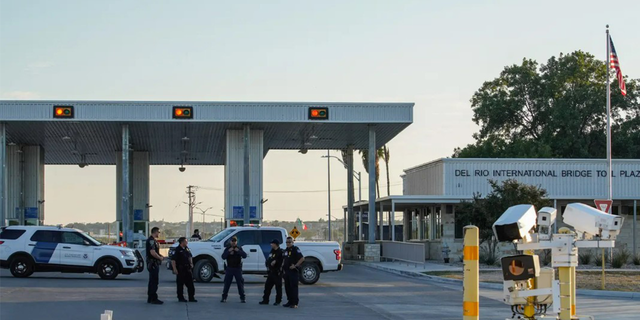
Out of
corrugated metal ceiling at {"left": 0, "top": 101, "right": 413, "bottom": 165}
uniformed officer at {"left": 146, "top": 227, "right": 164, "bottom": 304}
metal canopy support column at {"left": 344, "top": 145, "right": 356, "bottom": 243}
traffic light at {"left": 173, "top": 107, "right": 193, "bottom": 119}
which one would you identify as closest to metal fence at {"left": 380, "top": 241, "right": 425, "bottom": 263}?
corrugated metal ceiling at {"left": 0, "top": 101, "right": 413, "bottom": 165}

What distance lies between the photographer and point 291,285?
20250 mm

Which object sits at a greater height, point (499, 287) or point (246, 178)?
point (246, 178)

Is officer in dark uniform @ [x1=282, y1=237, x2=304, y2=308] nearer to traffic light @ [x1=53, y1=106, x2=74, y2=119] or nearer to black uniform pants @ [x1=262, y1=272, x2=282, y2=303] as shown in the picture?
black uniform pants @ [x1=262, y1=272, x2=282, y2=303]

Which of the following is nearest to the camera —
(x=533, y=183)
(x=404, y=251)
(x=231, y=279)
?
(x=231, y=279)

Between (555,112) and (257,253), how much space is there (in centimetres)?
4773

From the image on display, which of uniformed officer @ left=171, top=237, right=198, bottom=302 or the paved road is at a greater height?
uniformed officer @ left=171, top=237, right=198, bottom=302

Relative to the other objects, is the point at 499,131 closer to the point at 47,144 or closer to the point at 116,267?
the point at 47,144

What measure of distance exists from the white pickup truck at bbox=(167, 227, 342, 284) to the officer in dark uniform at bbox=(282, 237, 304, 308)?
6466 mm

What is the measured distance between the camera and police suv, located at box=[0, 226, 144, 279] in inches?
1118

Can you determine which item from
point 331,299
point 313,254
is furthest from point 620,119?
point 331,299

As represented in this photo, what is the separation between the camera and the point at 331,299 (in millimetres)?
22375

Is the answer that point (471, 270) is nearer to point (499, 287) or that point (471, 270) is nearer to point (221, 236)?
point (499, 287)

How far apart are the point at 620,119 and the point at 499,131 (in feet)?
31.2

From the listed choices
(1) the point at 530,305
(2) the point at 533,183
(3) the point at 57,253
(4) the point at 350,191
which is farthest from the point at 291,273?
(4) the point at 350,191
